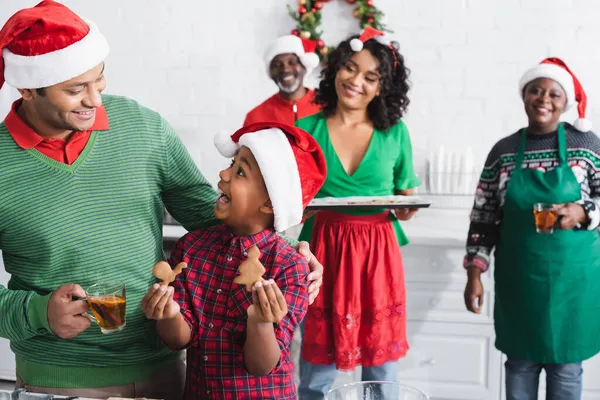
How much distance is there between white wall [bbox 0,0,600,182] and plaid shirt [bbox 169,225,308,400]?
228 cm

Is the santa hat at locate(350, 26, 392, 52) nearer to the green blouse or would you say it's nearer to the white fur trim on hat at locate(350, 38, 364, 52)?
the white fur trim on hat at locate(350, 38, 364, 52)

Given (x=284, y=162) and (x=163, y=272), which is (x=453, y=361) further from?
(x=163, y=272)

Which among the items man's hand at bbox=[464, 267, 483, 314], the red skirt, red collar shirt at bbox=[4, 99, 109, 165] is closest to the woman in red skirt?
the red skirt

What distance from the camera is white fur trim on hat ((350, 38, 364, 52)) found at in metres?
2.54

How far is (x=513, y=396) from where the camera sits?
2430 mm

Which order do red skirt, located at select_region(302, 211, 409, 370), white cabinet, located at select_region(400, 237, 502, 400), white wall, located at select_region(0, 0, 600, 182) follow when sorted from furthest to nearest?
white wall, located at select_region(0, 0, 600, 182)
white cabinet, located at select_region(400, 237, 502, 400)
red skirt, located at select_region(302, 211, 409, 370)

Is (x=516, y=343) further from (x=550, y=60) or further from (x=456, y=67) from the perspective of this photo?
(x=456, y=67)

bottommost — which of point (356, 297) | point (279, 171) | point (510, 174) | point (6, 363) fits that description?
point (6, 363)

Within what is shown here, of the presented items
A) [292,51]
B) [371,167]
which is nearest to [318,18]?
[292,51]

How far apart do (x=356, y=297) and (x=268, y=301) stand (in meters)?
1.31

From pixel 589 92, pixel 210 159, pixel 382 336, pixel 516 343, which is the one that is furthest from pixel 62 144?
pixel 589 92

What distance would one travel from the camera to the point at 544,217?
2.20 meters

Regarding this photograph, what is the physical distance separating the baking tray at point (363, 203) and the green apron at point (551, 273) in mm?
304

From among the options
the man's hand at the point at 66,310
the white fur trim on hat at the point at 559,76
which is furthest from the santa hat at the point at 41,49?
the white fur trim on hat at the point at 559,76
